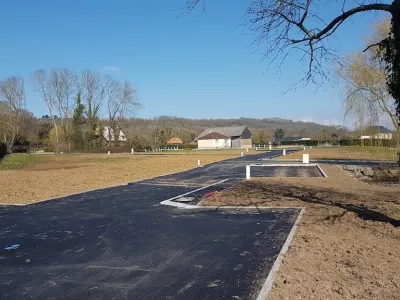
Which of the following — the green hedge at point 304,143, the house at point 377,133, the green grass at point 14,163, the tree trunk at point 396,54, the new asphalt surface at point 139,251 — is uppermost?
the tree trunk at point 396,54

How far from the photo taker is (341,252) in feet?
19.5

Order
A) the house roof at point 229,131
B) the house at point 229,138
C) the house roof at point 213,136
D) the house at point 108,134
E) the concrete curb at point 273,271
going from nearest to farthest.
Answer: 1. the concrete curb at point 273,271
2. the house at point 108,134
3. the house at point 229,138
4. the house roof at point 213,136
5. the house roof at point 229,131

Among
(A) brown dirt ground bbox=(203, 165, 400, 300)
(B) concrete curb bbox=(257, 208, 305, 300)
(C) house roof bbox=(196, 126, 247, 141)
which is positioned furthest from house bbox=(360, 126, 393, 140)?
(C) house roof bbox=(196, 126, 247, 141)

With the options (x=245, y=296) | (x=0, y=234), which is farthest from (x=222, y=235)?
(x=0, y=234)

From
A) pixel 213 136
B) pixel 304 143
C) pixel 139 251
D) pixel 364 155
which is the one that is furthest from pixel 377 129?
pixel 213 136

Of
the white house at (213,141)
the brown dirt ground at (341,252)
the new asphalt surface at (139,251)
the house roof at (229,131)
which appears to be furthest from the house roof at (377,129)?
the house roof at (229,131)

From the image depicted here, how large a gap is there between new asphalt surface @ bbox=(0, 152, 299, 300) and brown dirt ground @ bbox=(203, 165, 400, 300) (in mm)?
404

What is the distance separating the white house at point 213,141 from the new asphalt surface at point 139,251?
333 feet

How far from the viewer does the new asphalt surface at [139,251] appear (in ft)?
15.9

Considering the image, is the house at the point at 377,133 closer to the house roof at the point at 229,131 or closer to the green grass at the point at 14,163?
the green grass at the point at 14,163

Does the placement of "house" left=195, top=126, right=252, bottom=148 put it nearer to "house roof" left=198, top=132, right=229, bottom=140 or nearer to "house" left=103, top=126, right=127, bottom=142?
"house roof" left=198, top=132, right=229, bottom=140

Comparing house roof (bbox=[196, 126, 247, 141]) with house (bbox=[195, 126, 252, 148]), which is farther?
house roof (bbox=[196, 126, 247, 141])

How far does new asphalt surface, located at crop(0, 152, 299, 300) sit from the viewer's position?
15.9 feet

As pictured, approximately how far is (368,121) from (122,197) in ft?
68.0
